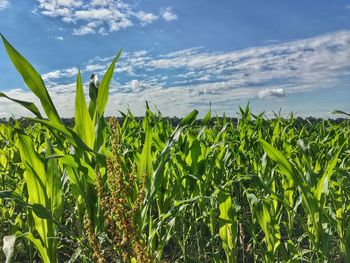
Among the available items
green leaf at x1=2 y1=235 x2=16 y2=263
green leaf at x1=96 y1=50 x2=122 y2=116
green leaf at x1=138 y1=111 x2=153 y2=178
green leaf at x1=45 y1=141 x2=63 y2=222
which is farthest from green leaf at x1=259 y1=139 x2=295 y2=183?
green leaf at x1=2 y1=235 x2=16 y2=263

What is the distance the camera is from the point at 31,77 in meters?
1.51

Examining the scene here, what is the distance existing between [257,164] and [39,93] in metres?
1.78

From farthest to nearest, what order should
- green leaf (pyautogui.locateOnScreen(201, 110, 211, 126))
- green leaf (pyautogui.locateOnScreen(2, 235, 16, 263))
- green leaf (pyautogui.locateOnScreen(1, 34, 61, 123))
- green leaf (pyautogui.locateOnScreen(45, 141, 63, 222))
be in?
green leaf (pyautogui.locateOnScreen(201, 110, 211, 126)) → green leaf (pyautogui.locateOnScreen(45, 141, 63, 222)) → green leaf (pyautogui.locateOnScreen(1, 34, 61, 123)) → green leaf (pyautogui.locateOnScreen(2, 235, 16, 263))

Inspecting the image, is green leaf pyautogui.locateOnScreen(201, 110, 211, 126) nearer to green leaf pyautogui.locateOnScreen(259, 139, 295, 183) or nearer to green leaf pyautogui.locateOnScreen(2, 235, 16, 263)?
green leaf pyautogui.locateOnScreen(259, 139, 295, 183)

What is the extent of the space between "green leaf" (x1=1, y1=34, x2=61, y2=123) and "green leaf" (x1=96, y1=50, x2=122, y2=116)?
222 millimetres

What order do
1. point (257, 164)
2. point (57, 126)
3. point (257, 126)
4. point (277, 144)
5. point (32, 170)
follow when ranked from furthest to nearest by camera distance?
point (257, 126) < point (277, 144) < point (257, 164) < point (32, 170) < point (57, 126)

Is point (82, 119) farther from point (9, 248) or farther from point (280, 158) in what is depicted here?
point (280, 158)

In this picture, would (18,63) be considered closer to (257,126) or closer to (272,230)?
(272,230)

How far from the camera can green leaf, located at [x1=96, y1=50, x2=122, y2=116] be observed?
5.39 feet

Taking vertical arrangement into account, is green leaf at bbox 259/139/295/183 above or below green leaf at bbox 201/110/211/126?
below

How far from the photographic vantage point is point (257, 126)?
4.09 m

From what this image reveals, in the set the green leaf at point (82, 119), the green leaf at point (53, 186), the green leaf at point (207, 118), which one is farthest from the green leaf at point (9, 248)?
the green leaf at point (207, 118)

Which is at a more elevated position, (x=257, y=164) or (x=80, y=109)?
(x=80, y=109)

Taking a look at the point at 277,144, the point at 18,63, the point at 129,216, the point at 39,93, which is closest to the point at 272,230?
the point at 129,216
